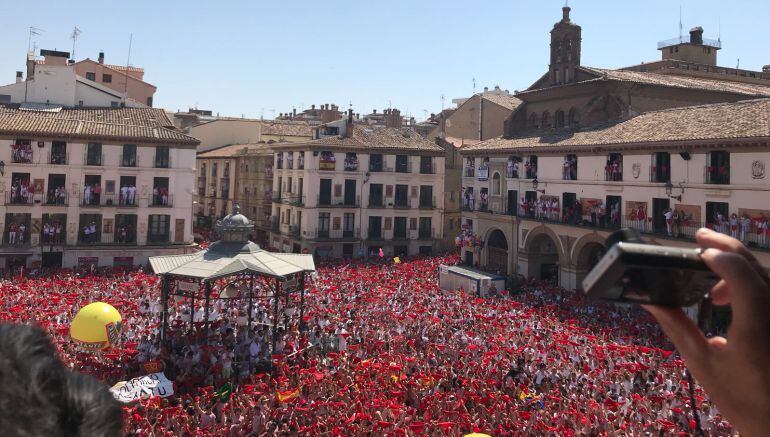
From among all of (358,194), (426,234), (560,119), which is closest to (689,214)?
(560,119)

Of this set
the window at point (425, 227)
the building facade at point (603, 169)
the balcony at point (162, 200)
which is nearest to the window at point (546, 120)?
the building facade at point (603, 169)

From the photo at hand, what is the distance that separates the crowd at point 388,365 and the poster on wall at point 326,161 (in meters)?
22.2

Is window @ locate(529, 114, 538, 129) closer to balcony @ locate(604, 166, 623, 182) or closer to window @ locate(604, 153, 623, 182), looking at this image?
window @ locate(604, 153, 623, 182)

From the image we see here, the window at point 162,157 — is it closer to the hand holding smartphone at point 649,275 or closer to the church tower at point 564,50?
the church tower at point 564,50

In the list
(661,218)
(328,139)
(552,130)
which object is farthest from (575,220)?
(328,139)

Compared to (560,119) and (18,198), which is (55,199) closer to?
(18,198)

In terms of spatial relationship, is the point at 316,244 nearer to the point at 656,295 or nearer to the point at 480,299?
the point at 480,299

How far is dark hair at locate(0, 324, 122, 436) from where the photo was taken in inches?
69.2

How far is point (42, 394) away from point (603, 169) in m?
36.3

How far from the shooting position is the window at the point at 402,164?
176 feet

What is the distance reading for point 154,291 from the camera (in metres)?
29.1

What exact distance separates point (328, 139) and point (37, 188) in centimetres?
2302

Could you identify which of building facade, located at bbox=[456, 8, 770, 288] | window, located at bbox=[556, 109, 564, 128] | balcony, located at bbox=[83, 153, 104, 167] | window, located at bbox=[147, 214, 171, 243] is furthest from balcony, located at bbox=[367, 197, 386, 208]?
balcony, located at bbox=[83, 153, 104, 167]

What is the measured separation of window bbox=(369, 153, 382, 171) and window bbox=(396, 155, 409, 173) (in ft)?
5.67
